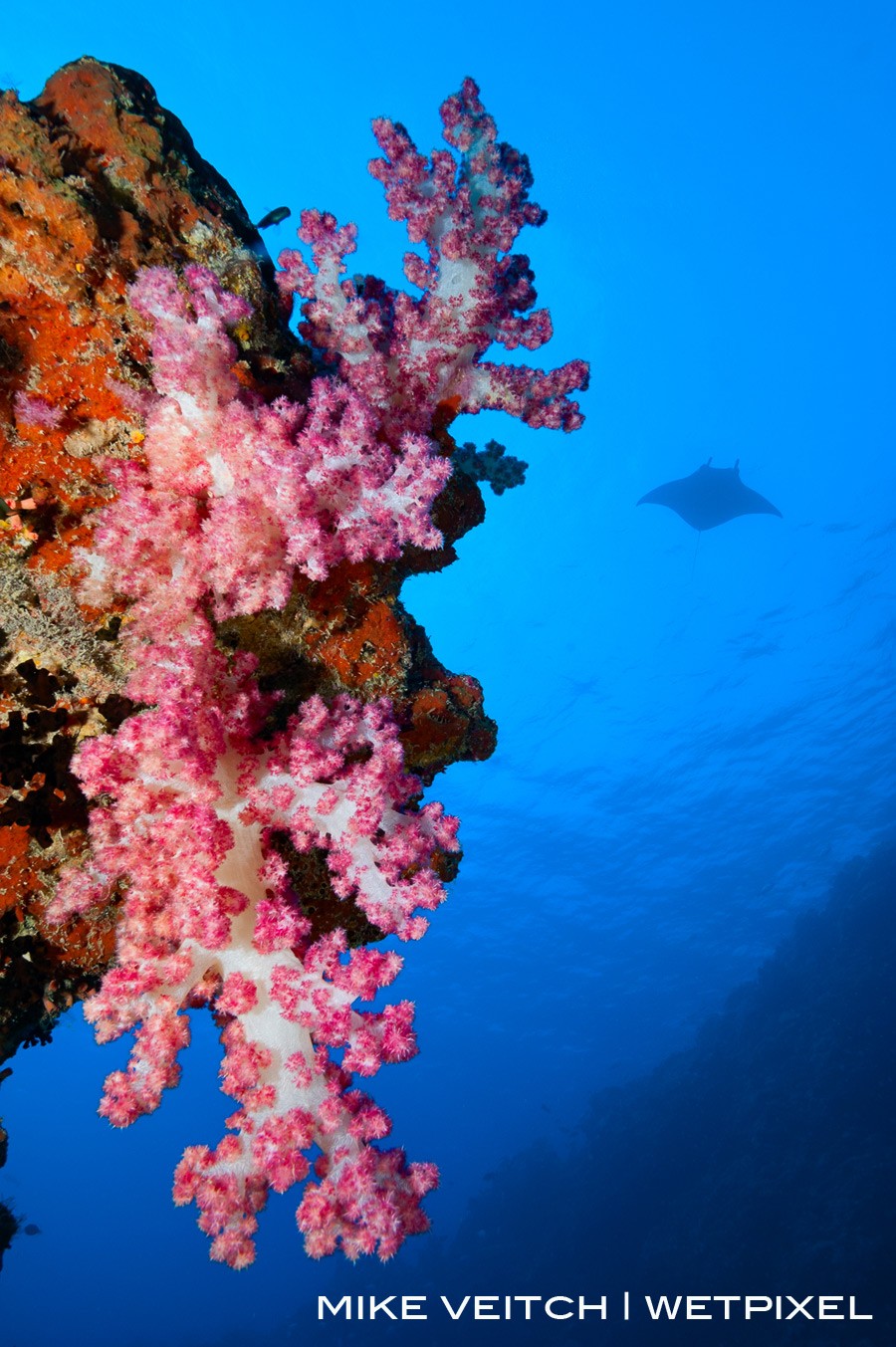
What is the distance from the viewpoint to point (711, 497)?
110ft

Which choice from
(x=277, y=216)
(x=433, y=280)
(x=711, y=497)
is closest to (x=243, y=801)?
(x=433, y=280)

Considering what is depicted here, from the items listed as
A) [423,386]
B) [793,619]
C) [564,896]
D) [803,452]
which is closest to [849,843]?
[793,619]

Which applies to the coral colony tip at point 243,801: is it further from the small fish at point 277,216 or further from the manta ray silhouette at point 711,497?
the manta ray silhouette at point 711,497

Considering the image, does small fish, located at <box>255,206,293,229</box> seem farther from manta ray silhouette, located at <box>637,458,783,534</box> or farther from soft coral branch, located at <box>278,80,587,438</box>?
manta ray silhouette, located at <box>637,458,783,534</box>

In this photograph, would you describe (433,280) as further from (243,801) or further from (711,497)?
(711,497)

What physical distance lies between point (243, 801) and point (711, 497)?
3480 cm

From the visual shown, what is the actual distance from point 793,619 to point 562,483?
15.6 meters

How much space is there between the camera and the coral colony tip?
9.88 feet

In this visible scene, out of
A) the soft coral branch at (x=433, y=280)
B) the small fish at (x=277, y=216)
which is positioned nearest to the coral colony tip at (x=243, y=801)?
the soft coral branch at (x=433, y=280)

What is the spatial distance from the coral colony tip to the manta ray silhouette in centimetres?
3197

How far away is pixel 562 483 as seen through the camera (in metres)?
37.8

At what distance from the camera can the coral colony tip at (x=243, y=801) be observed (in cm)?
301

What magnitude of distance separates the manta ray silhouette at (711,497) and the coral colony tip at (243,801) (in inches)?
1259

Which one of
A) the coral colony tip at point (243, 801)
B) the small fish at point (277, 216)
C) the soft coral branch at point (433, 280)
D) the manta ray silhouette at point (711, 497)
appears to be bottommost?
the coral colony tip at point (243, 801)
